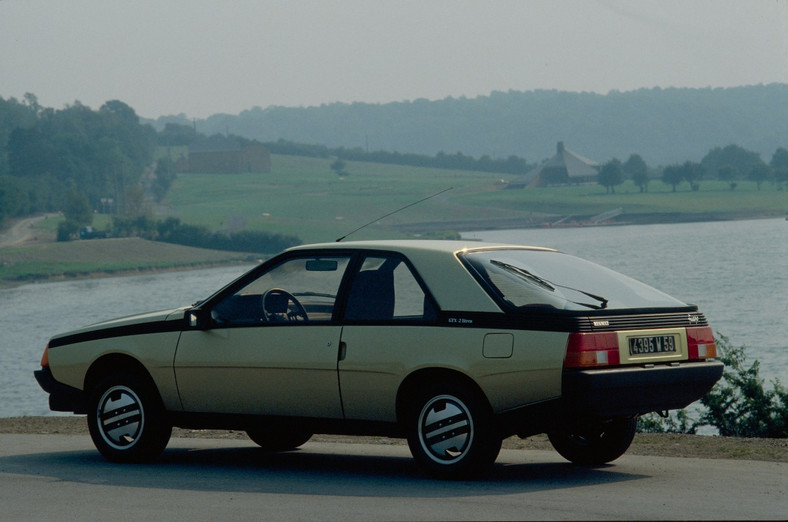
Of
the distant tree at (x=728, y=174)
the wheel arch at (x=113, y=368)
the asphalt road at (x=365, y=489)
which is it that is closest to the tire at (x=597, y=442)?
the asphalt road at (x=365, y=489)

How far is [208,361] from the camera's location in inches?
314

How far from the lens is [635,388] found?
22.4 ft

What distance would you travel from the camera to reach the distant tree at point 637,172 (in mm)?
151000

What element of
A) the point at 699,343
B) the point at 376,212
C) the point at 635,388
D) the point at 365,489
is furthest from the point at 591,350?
the point at 376,212

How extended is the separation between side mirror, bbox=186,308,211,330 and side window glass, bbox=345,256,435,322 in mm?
1128

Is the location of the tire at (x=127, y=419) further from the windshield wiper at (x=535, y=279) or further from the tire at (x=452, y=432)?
the windshield wiper at (x=535, y=279)

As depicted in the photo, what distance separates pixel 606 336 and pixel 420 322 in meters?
1.14

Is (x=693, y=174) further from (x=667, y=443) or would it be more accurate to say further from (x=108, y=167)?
(x=667, y=443)

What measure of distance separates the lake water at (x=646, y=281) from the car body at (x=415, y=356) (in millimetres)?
26733

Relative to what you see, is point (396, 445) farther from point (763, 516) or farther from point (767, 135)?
point (767, 135)

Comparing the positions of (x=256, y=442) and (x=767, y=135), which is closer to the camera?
(x=256, y=442)

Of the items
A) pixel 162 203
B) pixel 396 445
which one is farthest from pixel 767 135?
pixel 396 445

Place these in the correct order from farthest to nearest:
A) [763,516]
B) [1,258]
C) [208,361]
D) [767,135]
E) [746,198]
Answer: [767,135]
[746,198]
[1,258]
[208,361]
[763,516]

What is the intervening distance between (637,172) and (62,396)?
148870 mm
